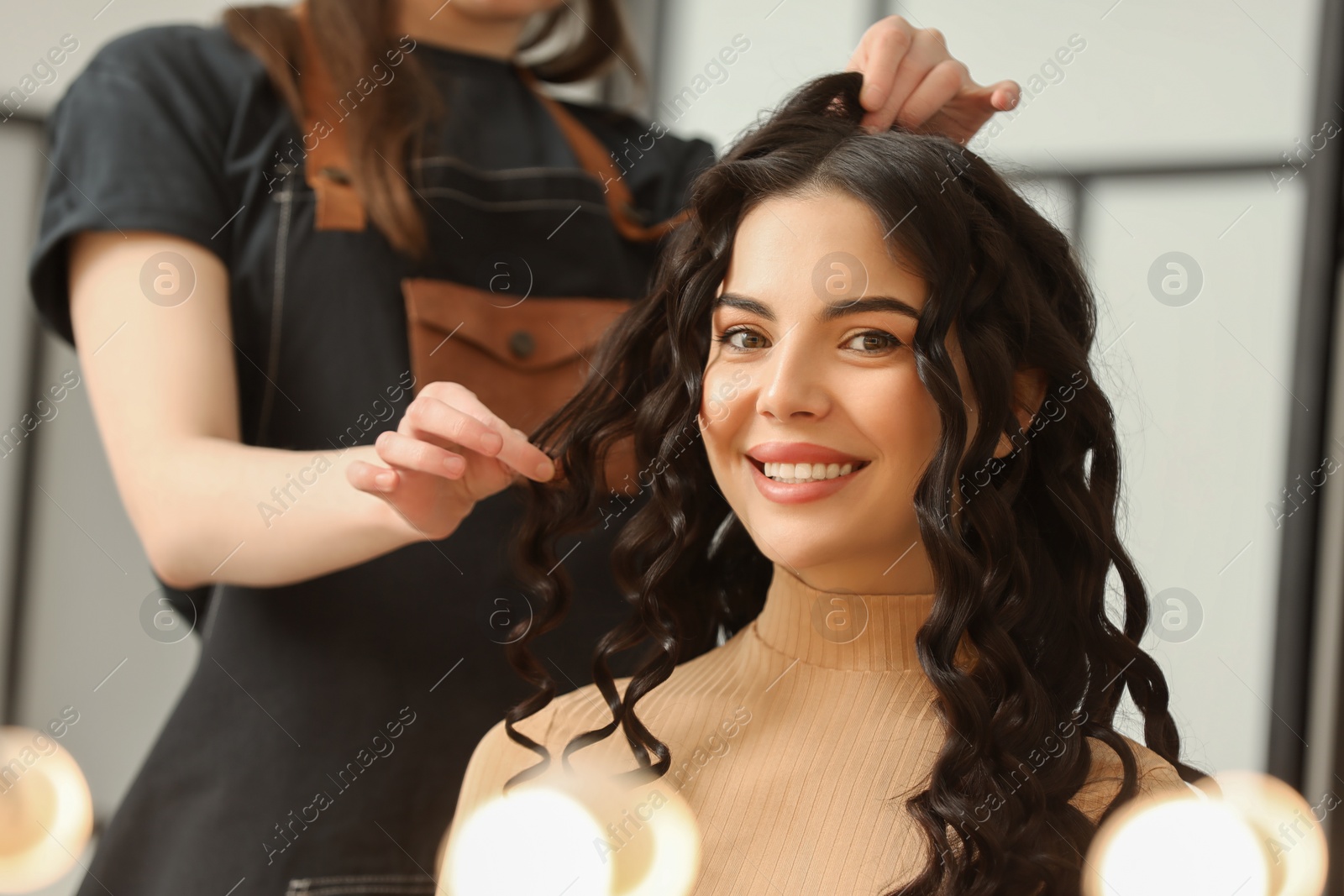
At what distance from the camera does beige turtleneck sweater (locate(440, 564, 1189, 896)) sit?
2.63ft

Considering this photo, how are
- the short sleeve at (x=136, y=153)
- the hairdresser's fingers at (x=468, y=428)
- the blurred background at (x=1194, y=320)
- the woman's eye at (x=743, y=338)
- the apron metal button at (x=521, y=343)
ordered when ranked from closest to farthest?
the hairdresser's fingers at (x=468, y=428), the woman's eye at (x=743, y=338), the short sleeve at (x=136, y=153), the apron metal button at (x=521, y=343), the blurred background at (x=1194, y=320)

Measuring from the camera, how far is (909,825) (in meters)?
0.80

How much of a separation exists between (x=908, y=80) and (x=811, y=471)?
342mm

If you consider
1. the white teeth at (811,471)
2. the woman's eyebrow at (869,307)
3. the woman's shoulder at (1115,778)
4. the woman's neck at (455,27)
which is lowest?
the woman's shoulder at (1115,778)

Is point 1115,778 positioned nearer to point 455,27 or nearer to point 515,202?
point 515,202

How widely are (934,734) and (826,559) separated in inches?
Answer: 6.4

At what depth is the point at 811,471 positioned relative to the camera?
797mm

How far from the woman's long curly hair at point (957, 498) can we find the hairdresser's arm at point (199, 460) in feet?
0.49

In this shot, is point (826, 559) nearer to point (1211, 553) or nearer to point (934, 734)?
Answer: point (934, 734)

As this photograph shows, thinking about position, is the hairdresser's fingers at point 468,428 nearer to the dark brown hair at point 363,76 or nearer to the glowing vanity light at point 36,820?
the dark brown hair at point 363,76

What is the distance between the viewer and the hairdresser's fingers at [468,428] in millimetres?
709

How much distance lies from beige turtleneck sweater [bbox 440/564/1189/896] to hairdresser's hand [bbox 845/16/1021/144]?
0.37 metres

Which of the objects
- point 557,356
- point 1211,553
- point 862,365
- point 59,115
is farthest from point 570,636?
point 1211,553

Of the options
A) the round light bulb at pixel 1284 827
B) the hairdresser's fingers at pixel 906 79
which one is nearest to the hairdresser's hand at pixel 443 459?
the hairdresser's fingers at pixel 906 79
